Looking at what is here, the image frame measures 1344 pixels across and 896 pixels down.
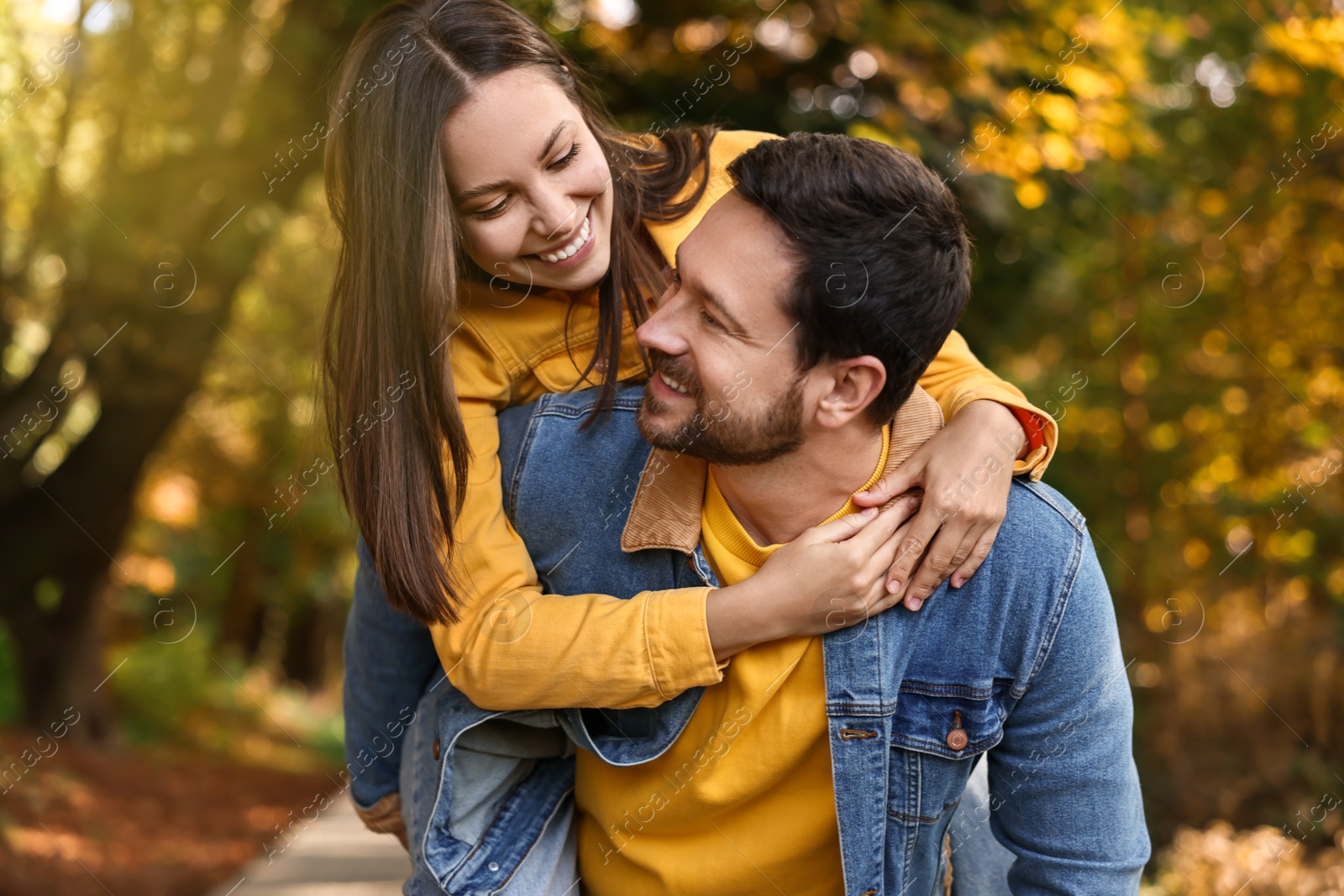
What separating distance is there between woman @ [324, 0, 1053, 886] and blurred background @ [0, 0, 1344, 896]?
3.27ft

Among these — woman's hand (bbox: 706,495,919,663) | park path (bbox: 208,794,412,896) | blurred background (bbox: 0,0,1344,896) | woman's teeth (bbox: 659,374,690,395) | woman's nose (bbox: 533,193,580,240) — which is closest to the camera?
woman's hand (bbox: 706,495,919,663)

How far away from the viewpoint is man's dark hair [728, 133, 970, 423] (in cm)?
190

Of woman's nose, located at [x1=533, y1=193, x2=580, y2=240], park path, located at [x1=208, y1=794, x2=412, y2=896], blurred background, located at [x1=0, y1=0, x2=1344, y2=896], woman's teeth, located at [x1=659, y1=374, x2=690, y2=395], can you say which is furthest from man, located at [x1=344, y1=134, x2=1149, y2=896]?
park path, located at [x1=208, y1=794, x2=412, y2=896]

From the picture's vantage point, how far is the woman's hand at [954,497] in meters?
1.84

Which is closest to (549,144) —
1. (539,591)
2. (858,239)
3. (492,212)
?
(492,212)

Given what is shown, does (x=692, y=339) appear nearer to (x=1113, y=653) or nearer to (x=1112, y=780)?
(x=1113, y=653)

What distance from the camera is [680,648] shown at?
1854mm

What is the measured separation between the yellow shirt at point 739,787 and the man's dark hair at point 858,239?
9.3 inches

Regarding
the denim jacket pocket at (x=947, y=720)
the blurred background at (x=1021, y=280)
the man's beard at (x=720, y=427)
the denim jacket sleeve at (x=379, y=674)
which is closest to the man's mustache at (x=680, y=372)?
the man's beard at (x=720, y=427)

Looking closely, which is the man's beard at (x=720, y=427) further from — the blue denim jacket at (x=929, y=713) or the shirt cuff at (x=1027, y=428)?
the shirt cuff at (x=1027, y=428)

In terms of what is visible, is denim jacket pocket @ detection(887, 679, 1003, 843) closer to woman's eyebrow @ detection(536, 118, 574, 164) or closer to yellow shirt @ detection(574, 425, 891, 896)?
yellow shirt @ detection(574, 425, 891, 896)

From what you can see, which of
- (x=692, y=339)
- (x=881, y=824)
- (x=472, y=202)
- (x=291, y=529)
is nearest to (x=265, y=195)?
(x=472, y=202)

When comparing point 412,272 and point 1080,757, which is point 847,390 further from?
point 412,272

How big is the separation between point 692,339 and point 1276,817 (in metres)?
4.68
